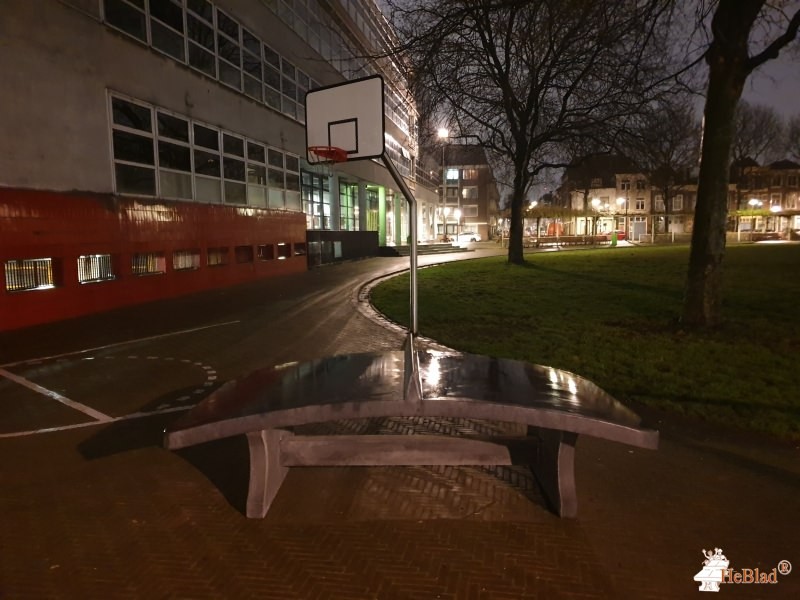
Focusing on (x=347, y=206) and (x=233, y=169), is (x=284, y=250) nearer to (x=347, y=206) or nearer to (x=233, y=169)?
(x=233, y=169)

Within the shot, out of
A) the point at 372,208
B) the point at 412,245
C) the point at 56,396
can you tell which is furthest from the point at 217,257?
the point at 372,208

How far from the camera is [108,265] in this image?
12.9 meters

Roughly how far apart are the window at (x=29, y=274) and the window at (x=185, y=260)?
13.3ft

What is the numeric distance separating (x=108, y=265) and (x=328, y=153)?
373 inches

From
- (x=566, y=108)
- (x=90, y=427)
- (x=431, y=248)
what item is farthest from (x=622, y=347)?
(x=431, y=248)

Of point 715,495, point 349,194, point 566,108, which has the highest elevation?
point 566,108

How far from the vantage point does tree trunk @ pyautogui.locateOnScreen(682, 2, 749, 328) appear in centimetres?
805

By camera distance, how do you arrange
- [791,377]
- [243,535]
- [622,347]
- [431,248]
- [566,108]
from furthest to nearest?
1. [431,248]
2. [566,108]
3. [622,347]
4. [791,377]
5. [243,535]

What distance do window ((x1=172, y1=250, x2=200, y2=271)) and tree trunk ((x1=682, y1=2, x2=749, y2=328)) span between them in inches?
518

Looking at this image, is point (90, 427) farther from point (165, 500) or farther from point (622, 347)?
point (622, 347)

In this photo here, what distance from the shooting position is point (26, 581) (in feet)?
9.39

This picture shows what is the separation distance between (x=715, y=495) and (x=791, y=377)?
3.56 metres

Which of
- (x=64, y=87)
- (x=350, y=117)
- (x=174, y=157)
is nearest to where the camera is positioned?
(x=350, y=117)

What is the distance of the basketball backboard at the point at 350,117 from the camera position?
5.48 meters
